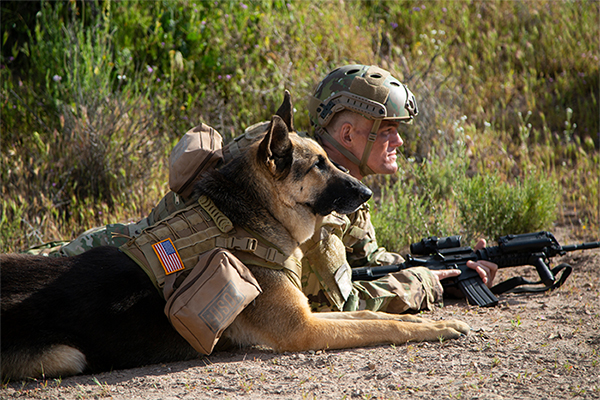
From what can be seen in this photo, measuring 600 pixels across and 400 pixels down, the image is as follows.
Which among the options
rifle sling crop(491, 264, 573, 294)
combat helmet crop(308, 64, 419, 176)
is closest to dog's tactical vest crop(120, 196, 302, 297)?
combat helmet crop(308, 64, 419, 176)

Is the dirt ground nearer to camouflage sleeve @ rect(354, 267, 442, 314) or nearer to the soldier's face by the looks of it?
camouflage sleeve @ rect(354, 267, 442, 314)

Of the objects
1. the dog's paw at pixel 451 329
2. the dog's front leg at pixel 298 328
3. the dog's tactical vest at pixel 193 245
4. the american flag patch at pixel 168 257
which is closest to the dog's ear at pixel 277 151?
the dog's tactical vest at pixel 193 245

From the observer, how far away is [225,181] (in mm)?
3652

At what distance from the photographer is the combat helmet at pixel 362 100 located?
4.53 meters

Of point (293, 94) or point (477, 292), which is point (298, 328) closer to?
point (477, 292)

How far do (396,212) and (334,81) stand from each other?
2091mm

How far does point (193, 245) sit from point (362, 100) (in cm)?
202

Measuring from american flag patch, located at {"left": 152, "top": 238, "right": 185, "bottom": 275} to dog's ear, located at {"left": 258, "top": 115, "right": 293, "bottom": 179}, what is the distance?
846 mm

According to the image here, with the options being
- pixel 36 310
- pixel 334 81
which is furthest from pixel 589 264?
pixel 36 310

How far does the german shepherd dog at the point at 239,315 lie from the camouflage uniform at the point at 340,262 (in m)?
0.22

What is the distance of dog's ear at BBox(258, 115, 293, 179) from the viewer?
135 inches

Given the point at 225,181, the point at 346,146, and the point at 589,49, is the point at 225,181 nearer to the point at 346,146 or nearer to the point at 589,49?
the point at 346,146

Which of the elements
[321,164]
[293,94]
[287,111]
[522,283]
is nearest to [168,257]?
[321,164]

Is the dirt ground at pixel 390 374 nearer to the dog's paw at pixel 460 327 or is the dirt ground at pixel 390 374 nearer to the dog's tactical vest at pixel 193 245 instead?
the dog's paw at pixel 460 327
